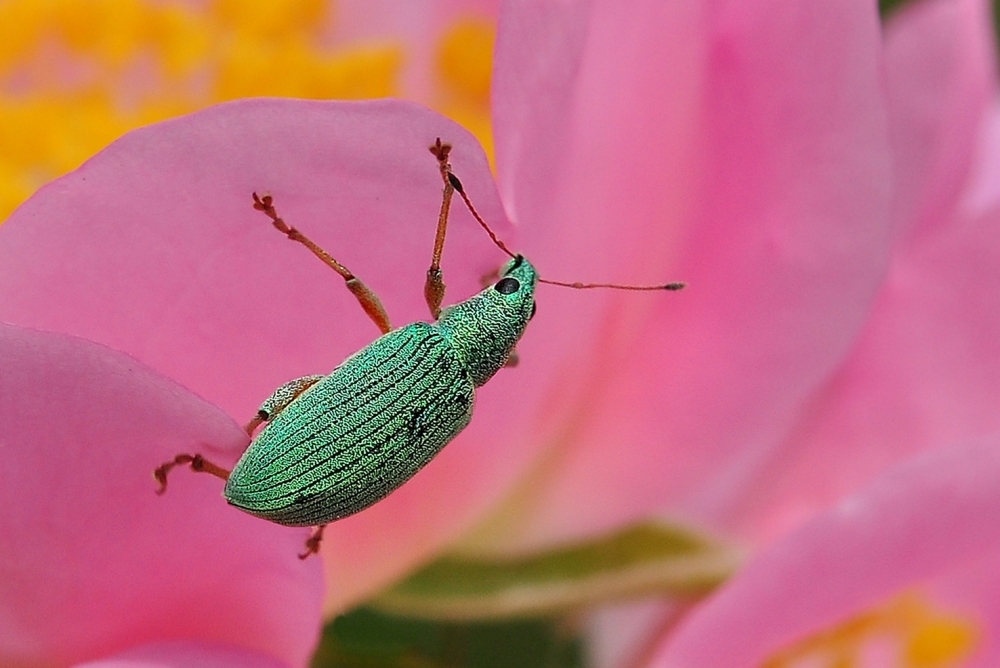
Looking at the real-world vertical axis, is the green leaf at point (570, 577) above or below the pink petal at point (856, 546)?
above

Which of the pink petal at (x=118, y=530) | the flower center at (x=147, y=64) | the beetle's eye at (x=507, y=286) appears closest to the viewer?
the pink petal at (x=118, y=530)

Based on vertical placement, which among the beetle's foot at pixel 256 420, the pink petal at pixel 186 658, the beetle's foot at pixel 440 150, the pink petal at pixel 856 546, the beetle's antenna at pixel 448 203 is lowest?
the pink petal at pixel 186 658

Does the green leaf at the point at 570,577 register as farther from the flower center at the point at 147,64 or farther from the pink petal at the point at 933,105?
the flower center at the point at 147,64

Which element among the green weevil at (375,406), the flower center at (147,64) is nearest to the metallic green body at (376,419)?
the green weevil at (375,406)

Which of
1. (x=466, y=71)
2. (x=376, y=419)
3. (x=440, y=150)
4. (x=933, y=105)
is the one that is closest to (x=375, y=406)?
(x=376, y=419)

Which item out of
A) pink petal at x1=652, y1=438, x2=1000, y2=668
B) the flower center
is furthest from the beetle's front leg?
the flower center

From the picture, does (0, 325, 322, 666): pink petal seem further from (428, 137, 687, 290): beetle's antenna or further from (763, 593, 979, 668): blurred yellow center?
(763, 593, 979, 668): blurred yellow center
